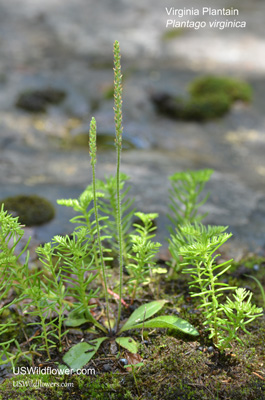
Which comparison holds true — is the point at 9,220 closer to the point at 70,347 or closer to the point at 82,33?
the point at 70,347

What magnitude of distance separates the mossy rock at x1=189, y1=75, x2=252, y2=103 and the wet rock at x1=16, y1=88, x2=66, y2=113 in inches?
110

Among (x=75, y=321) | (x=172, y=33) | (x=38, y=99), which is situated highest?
(x=172, y=33)

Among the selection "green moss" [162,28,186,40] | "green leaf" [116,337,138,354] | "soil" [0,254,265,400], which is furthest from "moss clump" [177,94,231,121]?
A: "green leaf" [116,337,138,354]

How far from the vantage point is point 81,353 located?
251cm

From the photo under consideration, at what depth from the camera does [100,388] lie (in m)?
2.32

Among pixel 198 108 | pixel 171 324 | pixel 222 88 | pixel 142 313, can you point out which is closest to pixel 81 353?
pixel 142 313

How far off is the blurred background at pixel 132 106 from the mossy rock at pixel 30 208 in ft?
0.32

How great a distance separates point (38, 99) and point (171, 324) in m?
6.01

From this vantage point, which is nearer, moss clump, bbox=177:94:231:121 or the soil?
the soil

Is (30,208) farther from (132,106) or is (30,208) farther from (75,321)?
(132,106)

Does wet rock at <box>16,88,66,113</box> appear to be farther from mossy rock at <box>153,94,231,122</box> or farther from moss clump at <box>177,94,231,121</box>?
moss clump at <box>177,94,231,121</box>

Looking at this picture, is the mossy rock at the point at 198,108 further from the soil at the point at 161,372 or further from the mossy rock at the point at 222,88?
the soil at the point at 161,372

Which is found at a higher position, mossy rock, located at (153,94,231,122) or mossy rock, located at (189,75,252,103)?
mossy rock, located at (189,75,252,103)

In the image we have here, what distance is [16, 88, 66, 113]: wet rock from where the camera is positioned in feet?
23.7
